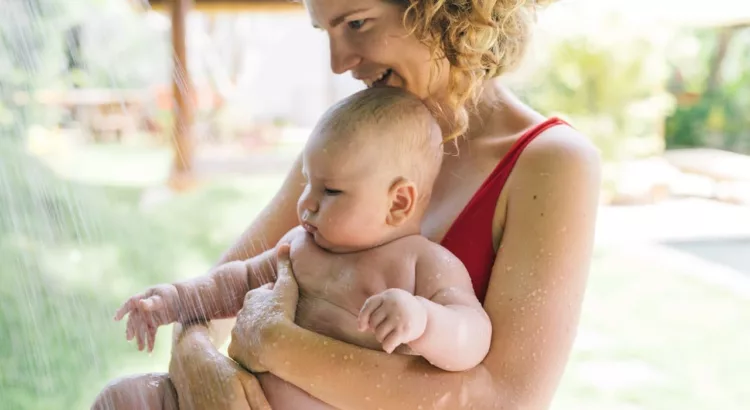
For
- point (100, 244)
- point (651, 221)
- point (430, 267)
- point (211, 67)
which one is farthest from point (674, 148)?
point (430, 267)

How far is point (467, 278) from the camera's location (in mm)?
1197

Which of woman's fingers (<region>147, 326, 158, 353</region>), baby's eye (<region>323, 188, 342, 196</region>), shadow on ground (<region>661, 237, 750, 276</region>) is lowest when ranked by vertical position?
shadow on ground (<region>661, 237, 750, 276</region>)

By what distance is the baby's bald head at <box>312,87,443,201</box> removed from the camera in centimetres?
118

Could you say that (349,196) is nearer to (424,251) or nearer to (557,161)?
(424,251)

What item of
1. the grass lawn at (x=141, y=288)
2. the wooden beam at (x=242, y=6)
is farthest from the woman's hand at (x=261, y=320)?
the wooden beam at (x=242, y=6)

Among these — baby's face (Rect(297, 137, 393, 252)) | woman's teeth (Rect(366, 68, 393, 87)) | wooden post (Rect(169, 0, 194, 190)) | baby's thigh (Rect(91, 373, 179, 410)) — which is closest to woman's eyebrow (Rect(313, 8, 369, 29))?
woman's teeth (Rect(366, 68, 393, 87))

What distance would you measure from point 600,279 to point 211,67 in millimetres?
4280

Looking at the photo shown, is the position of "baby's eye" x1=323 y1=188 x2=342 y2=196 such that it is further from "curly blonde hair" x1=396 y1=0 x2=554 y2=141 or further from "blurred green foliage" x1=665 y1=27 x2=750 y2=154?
"blurred green foliage" x1=665 y1=27 x2=750 y2=154

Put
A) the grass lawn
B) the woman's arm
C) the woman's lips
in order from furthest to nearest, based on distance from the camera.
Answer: the grass lawn < the woman's lips < the woman's arm

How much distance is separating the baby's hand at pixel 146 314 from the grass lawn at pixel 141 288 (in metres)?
0.22

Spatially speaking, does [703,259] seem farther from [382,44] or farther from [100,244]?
[382,44]

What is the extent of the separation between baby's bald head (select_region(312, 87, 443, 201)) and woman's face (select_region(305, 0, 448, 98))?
65mm

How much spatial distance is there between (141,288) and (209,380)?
1359 mm

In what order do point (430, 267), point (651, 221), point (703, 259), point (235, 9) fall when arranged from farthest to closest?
1. point (651, 221)
2. point (703, 259)
3. point (235, 9)
4. point (430, 267)
